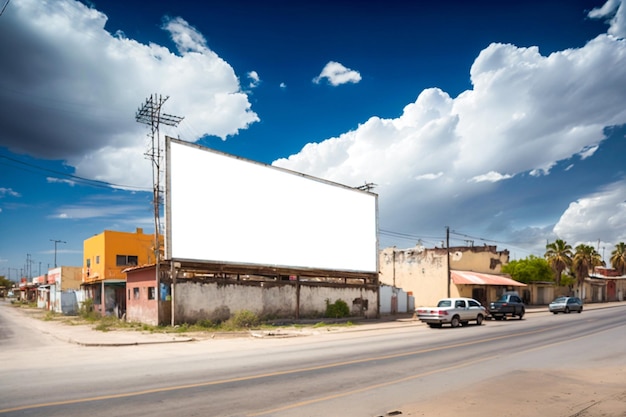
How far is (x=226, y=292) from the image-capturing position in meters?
28.2

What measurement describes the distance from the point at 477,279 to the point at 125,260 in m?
34.9

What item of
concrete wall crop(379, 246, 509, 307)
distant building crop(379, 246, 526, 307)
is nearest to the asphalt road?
distant building crop(379, 246, 526, 307)

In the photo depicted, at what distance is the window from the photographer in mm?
46197

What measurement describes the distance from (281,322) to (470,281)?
22.8 m

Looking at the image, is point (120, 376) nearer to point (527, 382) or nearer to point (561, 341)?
point (527, 382)

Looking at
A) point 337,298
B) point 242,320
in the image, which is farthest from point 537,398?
point 337,298

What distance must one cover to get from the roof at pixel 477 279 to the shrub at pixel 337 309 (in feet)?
50.9

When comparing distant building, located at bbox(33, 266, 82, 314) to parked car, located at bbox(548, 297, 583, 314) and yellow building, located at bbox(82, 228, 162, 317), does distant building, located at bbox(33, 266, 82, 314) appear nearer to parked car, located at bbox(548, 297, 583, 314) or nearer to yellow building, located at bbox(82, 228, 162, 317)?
yellow building, located at bbox(82, 228, 162, 317)

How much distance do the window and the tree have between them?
135 feet

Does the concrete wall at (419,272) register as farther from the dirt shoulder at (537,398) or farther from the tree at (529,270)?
the dirt shoulder at (537,398)

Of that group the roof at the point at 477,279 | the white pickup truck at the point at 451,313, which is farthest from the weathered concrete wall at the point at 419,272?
the white pickup truck at the point at 451,313

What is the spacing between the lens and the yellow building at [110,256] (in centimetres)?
4300

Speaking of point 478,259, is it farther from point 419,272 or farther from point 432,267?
point 419,272

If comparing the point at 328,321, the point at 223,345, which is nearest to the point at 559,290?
the point at 328,321
